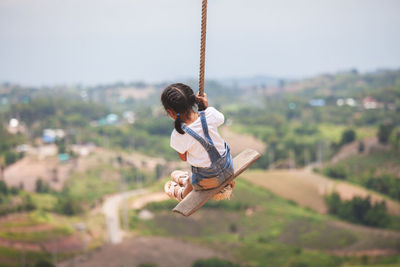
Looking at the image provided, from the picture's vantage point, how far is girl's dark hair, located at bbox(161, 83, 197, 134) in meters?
2.15

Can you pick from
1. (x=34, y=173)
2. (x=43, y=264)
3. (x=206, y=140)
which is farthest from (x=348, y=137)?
(x=206, y=140)

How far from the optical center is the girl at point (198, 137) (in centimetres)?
218

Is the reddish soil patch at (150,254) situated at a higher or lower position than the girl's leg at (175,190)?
lower

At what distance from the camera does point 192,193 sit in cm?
242

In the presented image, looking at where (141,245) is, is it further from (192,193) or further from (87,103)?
(87,103)

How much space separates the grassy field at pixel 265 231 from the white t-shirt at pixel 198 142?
18.3m

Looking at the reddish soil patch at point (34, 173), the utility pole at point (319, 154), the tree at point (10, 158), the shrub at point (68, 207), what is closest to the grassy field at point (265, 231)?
the shrub at point (68, 207)

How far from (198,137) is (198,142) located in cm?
3

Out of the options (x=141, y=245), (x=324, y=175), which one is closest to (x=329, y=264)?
(x=141, y=245)

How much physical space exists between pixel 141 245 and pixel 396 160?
1726cm

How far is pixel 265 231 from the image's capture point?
24031 millimetres

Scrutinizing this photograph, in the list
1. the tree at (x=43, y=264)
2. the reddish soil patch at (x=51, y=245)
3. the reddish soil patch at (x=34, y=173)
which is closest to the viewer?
the tree at (x=43, y=264)

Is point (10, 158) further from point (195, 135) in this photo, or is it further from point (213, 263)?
point (195, 135)

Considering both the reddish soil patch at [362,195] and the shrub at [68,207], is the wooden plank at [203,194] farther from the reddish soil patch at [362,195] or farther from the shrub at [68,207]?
the shrub at [68,207]
